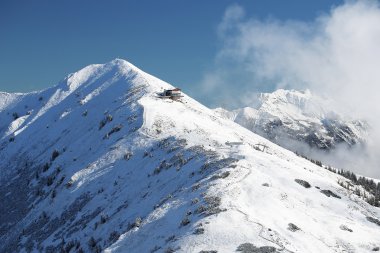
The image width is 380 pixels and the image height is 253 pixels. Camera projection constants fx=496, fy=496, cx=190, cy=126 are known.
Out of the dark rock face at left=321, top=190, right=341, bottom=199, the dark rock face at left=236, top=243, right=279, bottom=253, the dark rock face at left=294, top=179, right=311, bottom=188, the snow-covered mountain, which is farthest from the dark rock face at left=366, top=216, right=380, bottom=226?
the dark rock face at left=236, top=243, right=279, bottom=253

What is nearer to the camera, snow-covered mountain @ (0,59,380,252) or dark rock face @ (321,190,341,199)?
snow-covered mountain @ (0,59,380,252)

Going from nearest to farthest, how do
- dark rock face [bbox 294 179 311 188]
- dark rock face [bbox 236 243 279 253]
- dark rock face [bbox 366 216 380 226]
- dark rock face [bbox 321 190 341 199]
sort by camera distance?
dark rock face [bbox 236 243 279 253]
dark rock face [bbox 366 216 380 226]
dark rock face [bbox 321 190 341 199]
dark rock face [bbox 294 179 311 188]

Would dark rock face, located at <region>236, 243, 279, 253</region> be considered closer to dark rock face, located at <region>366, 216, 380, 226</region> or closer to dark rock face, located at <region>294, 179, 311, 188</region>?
dark rock face, located at <region>366, 216, 380, 226</region>

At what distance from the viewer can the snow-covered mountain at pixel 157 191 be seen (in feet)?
163

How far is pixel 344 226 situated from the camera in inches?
2122

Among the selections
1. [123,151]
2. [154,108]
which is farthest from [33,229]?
[154,108]

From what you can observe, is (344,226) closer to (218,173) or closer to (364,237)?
(364,237)

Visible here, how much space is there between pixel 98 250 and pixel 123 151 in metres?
28.1

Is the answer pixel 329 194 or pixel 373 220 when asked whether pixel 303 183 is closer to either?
pixel 329 194

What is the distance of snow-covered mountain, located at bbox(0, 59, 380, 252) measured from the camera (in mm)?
49594

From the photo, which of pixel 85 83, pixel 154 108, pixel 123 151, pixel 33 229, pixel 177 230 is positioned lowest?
pixel 33 229

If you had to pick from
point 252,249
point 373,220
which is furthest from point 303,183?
point 252,249

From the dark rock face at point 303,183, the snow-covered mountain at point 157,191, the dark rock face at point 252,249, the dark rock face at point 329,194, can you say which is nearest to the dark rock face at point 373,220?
the snow-covered mountain at point 157,191

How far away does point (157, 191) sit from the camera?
214ft
